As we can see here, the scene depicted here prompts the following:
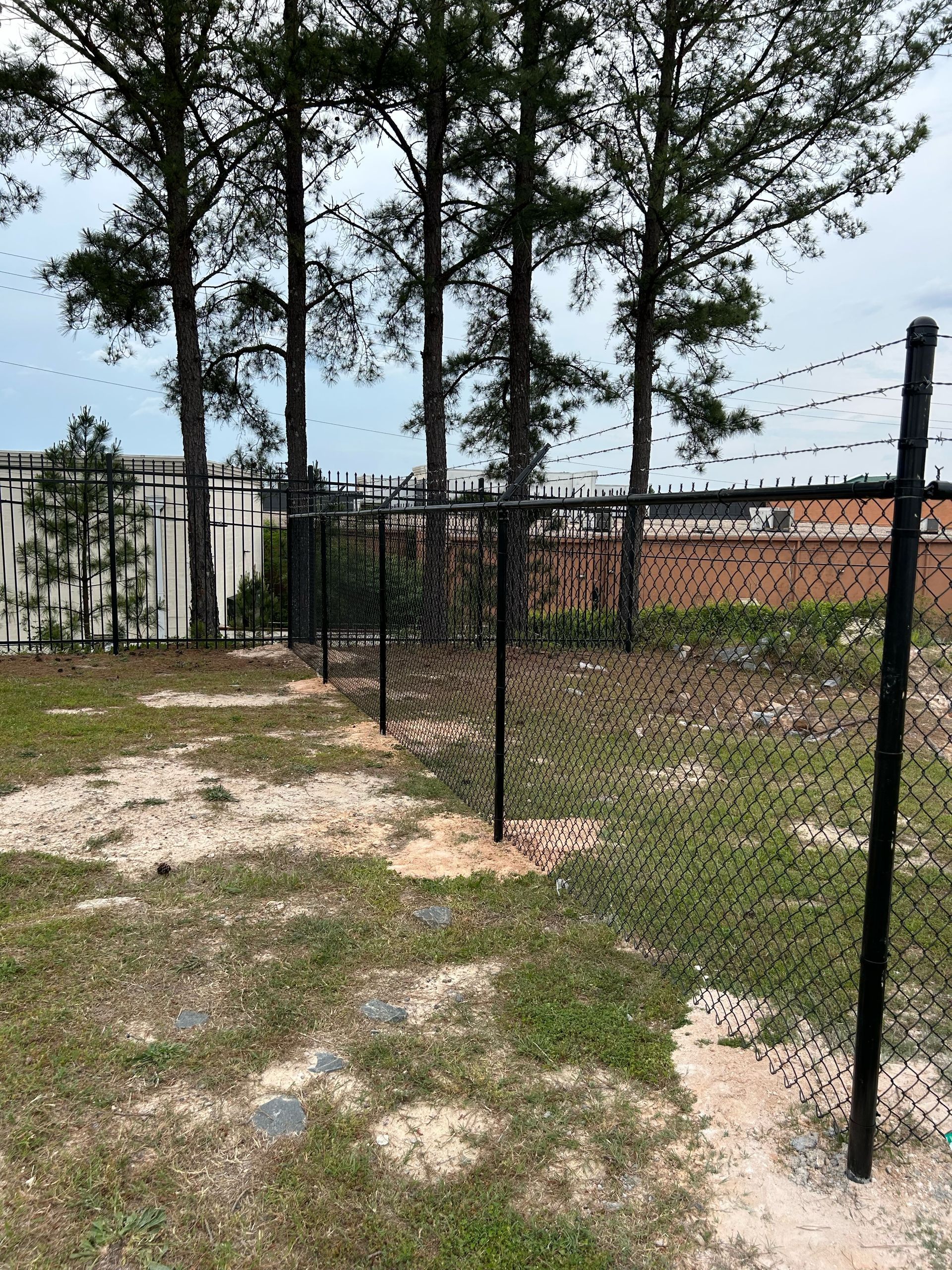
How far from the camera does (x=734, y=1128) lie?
2463 mm

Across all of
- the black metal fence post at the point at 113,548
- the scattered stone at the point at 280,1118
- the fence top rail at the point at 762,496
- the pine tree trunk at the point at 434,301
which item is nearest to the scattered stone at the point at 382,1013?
the scattered stone at the point at 280,1118

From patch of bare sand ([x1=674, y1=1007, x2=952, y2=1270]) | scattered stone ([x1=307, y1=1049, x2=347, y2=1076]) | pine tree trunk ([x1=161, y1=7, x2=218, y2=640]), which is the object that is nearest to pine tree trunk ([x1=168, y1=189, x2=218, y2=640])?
pine tree trunk ([x1=161, y1=7, x2=218, y2=640])

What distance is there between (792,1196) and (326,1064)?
1395 mm

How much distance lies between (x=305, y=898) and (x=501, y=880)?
0.95 metres

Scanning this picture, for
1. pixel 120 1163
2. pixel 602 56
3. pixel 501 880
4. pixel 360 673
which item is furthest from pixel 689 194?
pixel 120 1163

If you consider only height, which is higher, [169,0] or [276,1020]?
[169,0]

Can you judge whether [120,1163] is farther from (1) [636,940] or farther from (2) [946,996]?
(2) [946,996]

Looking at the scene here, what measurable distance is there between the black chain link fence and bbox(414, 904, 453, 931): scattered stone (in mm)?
682

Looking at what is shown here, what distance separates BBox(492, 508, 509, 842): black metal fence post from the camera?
14.4 ft

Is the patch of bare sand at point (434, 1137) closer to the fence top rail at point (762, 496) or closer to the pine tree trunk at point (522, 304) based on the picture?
the fence top rail at point (762, 496)

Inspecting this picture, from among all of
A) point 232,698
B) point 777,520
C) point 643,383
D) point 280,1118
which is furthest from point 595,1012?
point 643,383

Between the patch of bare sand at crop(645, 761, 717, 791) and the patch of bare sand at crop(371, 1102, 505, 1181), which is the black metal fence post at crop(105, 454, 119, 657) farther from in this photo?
the patch of bare sand at crop(371, 1102, 505, 1181)

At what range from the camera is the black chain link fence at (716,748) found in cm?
291

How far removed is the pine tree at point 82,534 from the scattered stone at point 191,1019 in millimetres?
9743
